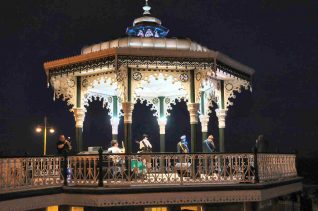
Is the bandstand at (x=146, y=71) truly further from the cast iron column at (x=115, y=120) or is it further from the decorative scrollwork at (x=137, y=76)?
the cast iron column at (x=115, y=120)

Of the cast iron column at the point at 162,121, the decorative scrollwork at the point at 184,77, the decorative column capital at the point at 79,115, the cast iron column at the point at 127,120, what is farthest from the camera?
the cast iron column at the point at 162,121

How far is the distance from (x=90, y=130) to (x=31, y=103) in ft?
15.6

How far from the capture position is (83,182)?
11.2 metres

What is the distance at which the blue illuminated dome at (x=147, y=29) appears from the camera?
15.4 metres

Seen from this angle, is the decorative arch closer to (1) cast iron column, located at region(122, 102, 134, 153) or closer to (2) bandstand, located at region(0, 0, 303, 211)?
(2) bandstand, located at region(0, 0, 303, 211)

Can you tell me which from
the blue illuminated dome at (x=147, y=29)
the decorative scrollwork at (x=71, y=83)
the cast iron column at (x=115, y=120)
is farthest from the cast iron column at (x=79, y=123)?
the blue illuminated dome at (x=147, y=29)

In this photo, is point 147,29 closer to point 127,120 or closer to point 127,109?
point 127,109

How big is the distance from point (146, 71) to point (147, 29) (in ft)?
8.76

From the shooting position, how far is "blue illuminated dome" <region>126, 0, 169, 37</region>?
15.4 m

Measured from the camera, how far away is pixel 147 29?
15.5 metres

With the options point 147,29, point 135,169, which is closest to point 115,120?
point 147,29

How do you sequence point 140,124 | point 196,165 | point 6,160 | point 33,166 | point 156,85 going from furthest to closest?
1. point 140,124
2. point 156,85
3. point 196,165
4. point 33,166
5. point 6,160

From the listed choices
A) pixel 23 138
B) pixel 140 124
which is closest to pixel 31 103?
pixel 23 138

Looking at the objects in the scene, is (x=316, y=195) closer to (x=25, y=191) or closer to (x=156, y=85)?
(x=156, y=85)
